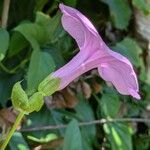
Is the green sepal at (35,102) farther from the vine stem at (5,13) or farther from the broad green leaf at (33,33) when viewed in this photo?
the vine stem at (5,13)

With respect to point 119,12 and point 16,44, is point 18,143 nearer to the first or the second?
point 16,44

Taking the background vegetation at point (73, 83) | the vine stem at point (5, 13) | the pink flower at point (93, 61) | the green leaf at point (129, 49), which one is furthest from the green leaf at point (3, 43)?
the green leaf at point (129, 49)

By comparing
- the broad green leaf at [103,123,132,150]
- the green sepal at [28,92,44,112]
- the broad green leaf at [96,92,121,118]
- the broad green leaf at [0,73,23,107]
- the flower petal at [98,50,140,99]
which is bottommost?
the broad green leaf at [103,123,132,150]

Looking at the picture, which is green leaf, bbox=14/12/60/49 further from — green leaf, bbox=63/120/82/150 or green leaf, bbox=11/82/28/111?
green leaf, bbox=11/82/28/111

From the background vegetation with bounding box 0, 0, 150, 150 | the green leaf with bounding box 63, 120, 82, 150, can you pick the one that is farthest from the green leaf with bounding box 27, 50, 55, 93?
the green leaf with bounding box 63, 120, 82, 150

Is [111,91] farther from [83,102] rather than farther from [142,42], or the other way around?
[142,42]

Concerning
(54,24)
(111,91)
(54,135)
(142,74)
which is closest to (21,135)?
(54,135)

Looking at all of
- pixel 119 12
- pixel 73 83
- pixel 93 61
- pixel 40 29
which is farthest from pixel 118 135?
pixel 93 61
